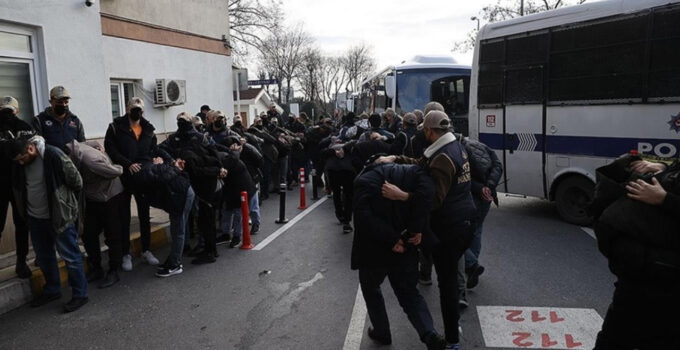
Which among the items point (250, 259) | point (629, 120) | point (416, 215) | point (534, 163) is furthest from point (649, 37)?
point (250, 259)

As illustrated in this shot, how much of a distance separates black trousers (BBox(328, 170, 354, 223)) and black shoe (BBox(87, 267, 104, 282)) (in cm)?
354

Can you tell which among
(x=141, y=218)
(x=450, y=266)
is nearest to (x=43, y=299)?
(x=141, y=218)

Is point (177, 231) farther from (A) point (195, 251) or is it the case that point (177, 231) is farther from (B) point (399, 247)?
(B) point (399, 247)

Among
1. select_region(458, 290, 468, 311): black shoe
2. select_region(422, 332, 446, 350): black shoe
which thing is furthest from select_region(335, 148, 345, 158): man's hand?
select_region(422, 332, 446, 350): black shoe

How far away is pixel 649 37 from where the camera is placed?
22.4ft

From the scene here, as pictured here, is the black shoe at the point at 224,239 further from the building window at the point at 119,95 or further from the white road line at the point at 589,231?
the white road line at the point at 589,231

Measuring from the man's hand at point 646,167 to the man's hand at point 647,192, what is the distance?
180 millimetres

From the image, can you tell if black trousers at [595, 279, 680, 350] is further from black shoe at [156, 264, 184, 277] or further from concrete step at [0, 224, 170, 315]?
concrete step at [0, 224, 170, 315]

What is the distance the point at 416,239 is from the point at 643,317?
1.43 meters

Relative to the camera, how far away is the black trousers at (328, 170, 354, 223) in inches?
305

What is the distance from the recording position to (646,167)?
2.83 m

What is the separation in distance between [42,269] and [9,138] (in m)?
1.39

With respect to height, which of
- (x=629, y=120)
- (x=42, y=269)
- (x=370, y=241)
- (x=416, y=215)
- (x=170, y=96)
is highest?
(x=170, y=96)

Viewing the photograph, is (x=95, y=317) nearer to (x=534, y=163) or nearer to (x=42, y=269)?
(x=42, y=269)
